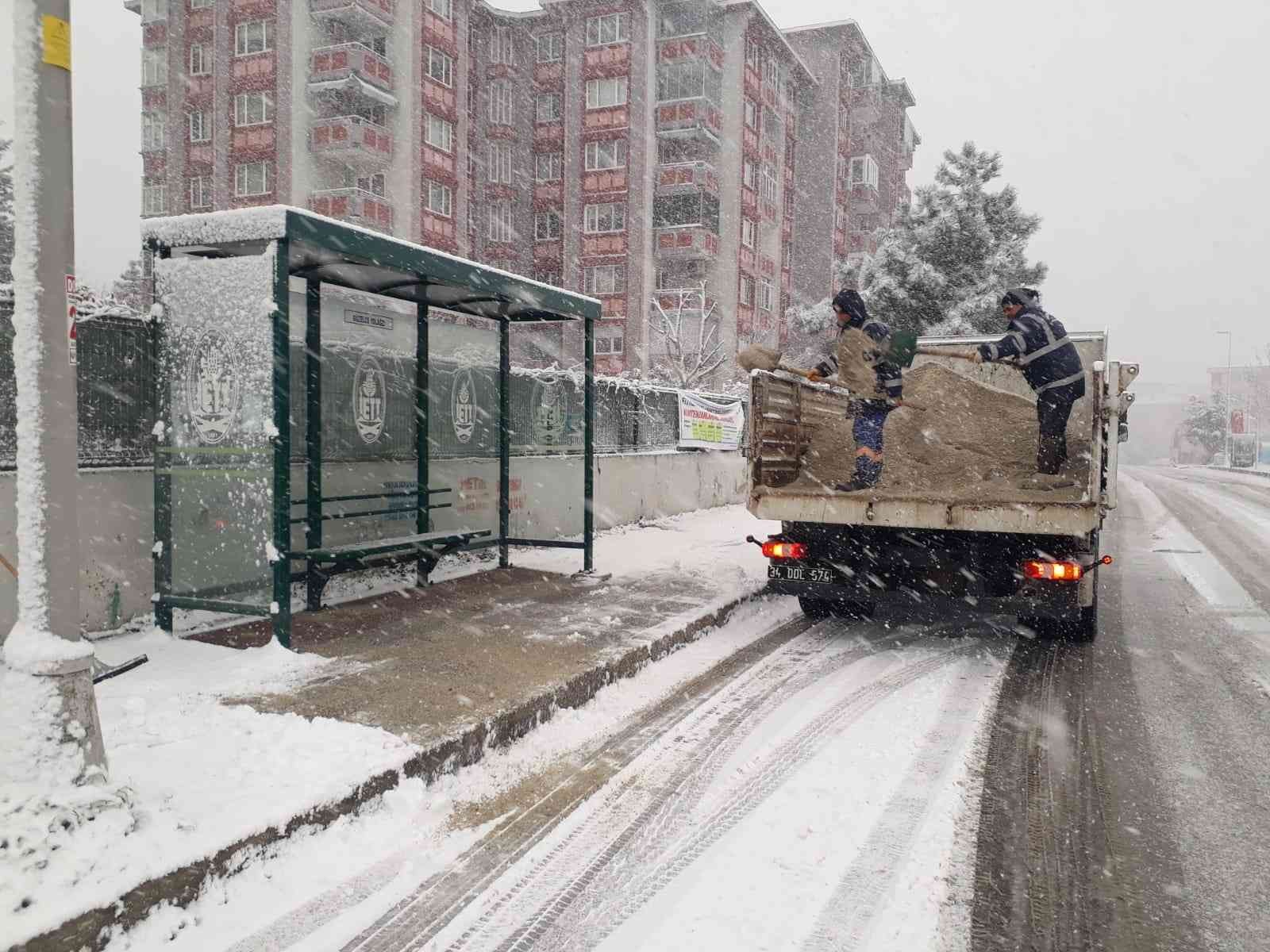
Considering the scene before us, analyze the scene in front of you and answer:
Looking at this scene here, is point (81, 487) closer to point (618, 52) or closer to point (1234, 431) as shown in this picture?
point (618, 52)

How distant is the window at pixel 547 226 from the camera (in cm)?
4032

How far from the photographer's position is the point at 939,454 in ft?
25.4

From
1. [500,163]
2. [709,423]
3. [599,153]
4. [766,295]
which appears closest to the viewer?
[709,423]

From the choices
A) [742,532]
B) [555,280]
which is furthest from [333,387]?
[555,280]

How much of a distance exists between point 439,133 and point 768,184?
58.9 feet

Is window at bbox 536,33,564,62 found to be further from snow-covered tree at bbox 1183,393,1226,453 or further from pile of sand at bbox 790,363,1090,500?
snow-covered tree at bbox 1183,393,1226,453

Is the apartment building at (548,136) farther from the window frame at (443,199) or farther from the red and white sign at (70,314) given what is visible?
the red and white sign at (70,314)

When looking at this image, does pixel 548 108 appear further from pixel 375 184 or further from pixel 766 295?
pixel 766 295

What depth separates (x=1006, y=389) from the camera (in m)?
8.67

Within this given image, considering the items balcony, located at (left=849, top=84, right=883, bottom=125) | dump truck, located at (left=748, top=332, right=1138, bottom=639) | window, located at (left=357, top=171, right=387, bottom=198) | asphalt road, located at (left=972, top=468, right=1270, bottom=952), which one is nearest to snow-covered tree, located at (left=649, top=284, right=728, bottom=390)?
window, located at (left=357, top=171, right=387, bottom=198)

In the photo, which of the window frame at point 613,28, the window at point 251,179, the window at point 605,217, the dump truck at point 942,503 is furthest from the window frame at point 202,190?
the dump truck at point 942,503

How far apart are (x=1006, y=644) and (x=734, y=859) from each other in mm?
4366

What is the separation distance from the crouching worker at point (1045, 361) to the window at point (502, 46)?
37953mm

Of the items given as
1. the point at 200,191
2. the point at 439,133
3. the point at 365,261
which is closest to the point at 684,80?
the point at 439,133
